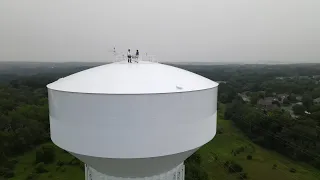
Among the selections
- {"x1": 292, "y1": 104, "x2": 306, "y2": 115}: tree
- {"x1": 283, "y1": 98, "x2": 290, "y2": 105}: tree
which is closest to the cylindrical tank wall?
{"x1": 292, "y1": 104, "x2": 306, "y2": 115}: tree

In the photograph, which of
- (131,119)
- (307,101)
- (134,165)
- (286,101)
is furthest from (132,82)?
(286,101)

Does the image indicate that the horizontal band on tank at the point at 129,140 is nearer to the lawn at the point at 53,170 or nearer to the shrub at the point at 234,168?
the lawn at the point at 53,170

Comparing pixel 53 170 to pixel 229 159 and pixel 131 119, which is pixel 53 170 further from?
pixel 131 119

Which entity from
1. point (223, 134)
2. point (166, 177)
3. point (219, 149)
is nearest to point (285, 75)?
point (223, 134)

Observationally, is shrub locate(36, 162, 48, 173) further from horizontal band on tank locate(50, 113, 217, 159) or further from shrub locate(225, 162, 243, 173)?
A: horizontal band on tank locate(50, 113, 217, 159)

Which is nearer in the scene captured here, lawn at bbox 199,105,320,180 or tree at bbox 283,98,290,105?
lawn at bbox 199,105,320,180

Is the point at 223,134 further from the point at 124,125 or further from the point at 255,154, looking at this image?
the point at 124,125

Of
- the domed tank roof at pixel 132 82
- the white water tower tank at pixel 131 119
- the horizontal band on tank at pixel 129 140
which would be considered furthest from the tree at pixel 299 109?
the horizontal band on tank at pixel 129 140
